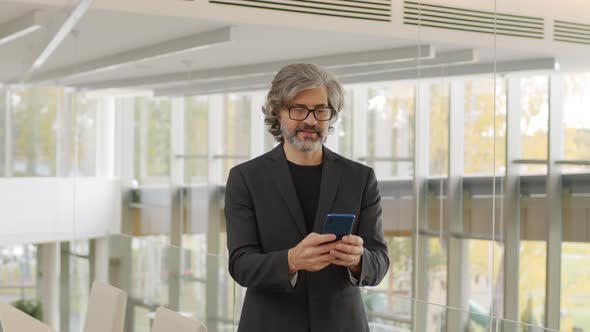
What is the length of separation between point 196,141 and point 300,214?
7.00 metres

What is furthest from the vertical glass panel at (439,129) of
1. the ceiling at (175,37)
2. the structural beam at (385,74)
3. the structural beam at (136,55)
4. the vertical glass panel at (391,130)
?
the structural beam at (136,55)

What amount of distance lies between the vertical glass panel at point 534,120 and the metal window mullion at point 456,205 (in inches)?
27.7

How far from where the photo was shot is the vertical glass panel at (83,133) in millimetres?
8328

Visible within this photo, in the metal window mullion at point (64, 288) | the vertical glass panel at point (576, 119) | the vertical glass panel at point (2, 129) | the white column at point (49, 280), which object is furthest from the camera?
the vertical glass panel at point (2, 129)

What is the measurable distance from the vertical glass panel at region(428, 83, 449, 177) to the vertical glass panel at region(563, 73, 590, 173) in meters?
1.26

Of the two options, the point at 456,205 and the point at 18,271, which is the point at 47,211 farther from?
the point at 456,205

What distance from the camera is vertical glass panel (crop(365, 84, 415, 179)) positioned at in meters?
7.53

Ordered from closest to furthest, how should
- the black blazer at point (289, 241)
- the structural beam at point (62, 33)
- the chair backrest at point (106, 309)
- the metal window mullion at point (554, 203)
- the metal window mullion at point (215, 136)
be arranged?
1. the black blazer at point (289, 241)
2. the chair backrest at point (106, 309)
3. the structural beam at point (62, 33)
4. the metal window mullion at point (554, 203)
5. the metal window mullion at point (215, 136)

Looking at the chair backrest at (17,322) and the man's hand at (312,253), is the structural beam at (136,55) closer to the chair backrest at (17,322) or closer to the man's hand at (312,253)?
the chair backrest at (17,322)

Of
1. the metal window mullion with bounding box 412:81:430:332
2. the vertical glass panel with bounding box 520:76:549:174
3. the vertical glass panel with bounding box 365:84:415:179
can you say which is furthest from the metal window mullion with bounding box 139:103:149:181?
the vertical glass panel with bounding box 520:76:549:174

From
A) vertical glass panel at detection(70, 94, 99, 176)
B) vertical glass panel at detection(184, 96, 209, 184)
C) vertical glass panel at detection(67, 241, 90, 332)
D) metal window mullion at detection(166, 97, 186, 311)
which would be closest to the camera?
vertical glass panel at detection(67, 241, 90, 332)

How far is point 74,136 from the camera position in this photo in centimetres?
838

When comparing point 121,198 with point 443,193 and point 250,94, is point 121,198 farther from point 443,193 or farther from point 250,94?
point 443,193

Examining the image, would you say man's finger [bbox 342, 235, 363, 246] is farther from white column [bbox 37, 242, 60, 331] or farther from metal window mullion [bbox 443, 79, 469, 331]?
white column [bbox 37, 242, 60, 331]
